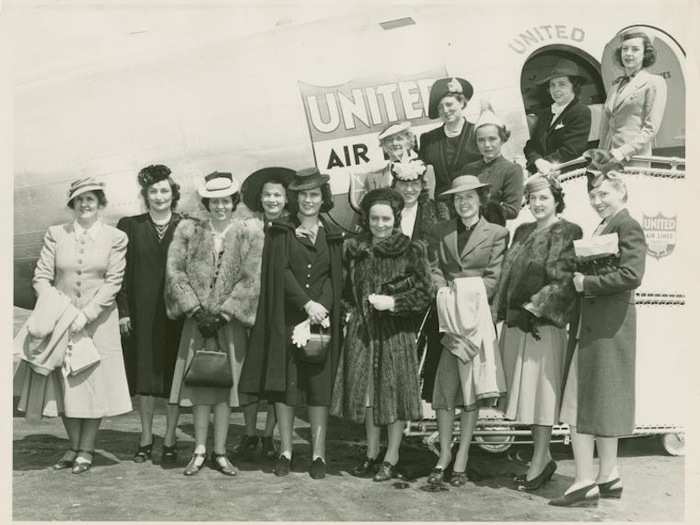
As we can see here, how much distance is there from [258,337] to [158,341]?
0.90 metres

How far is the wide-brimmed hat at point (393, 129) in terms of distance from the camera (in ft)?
22.1

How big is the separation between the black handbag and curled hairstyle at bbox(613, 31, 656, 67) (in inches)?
146

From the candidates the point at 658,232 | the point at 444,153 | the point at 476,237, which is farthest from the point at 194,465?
the point at 658,232

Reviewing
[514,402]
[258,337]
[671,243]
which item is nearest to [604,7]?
[671,243]

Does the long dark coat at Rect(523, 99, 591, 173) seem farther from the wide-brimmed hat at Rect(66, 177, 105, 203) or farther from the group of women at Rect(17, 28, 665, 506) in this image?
the wide-brimmed hat at Rect(66, 177, 105, 203)

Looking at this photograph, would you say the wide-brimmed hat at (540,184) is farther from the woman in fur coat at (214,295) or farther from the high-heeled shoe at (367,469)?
the high-heeled shoe at (367,469)

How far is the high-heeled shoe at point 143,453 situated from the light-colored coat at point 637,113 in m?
4.69

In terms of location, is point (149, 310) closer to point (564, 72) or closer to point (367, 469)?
point (367, 469)

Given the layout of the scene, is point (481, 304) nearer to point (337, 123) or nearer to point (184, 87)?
point (337, 123)

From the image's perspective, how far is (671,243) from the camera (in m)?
6.68

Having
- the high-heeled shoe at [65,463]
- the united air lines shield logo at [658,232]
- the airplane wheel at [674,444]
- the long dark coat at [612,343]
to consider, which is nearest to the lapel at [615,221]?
the long dark coat at [612,343]

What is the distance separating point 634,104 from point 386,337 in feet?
10.1

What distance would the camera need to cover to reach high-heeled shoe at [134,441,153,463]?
6402 mm

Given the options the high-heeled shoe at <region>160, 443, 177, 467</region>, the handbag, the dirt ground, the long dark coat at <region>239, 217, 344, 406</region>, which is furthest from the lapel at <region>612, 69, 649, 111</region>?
the high-heeled shoe at <region>160, 443, 177, 467</region>
